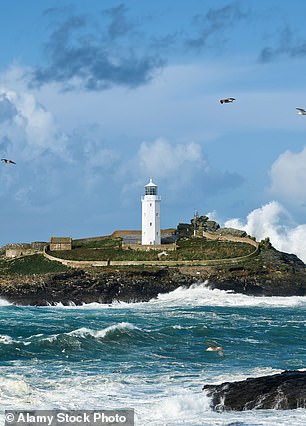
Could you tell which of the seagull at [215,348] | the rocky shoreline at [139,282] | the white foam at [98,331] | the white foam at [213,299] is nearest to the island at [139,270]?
the rocky shoreline at [139,282]

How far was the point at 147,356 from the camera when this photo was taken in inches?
1742

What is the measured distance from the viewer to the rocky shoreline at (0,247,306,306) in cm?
7856

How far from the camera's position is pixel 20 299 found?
260ft

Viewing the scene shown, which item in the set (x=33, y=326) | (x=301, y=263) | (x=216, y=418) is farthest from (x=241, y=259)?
(x=216, y=418)

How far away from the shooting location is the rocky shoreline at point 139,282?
3093 inches

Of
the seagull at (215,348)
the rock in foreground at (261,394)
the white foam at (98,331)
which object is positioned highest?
the white foam at (98,331)

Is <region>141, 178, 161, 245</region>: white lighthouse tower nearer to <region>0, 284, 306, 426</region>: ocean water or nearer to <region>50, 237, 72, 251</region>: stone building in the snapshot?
<region>50, 237, 72, 251</region>: stone building

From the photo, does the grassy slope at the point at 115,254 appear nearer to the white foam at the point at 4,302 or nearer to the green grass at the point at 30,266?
the green grass at the point at 30,266

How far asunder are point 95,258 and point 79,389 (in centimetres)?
5589

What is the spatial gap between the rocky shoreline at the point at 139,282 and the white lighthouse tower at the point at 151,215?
11.1 m

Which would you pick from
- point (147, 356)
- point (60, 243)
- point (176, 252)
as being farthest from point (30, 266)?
point (147, 356)

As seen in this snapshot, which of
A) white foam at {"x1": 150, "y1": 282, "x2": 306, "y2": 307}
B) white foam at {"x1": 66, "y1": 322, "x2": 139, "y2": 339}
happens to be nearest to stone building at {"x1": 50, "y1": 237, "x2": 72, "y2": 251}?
white foam at {"x1": 150, "y1": 282, "x2": 306, "y2": 307}

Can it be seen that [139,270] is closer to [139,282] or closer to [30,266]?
[139,282]

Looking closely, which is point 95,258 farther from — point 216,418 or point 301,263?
point 216,418
